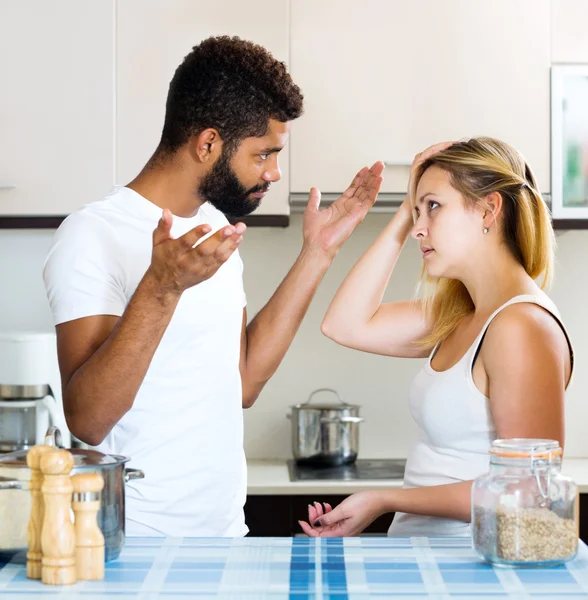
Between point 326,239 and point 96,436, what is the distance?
0.64m

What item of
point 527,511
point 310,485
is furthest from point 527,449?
point 310,485

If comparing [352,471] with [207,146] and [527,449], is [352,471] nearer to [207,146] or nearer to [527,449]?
[207,146]

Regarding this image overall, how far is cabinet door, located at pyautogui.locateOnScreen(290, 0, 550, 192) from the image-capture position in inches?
100

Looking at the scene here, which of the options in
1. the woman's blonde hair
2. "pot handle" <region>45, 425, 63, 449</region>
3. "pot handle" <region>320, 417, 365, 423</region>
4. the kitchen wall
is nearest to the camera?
"pot handle" <region>45, 425, 63, 449</region>

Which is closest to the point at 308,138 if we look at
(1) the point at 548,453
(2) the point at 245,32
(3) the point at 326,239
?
(2) the point at 245,32

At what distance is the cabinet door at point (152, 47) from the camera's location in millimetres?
2514

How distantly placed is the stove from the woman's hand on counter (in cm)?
108

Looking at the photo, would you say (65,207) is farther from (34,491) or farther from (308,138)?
(34,491)

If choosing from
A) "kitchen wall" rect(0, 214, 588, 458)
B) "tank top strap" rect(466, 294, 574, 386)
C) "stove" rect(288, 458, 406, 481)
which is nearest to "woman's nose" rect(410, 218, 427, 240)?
"tank top strap" rect(466, 294, 574, 386)

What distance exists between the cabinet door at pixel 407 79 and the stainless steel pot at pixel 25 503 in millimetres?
1606

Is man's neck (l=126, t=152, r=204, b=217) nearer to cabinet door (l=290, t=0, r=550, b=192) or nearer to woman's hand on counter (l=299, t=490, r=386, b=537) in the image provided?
woman's hand on counter (l=299, t=490, r=386, b=537)

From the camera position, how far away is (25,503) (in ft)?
3.42

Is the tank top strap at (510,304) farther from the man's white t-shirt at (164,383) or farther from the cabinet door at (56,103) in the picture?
the cabinet door at (56,103)

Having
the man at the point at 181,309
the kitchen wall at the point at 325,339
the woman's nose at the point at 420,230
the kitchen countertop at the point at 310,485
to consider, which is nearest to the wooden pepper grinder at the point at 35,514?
the man at the point at 181,309
